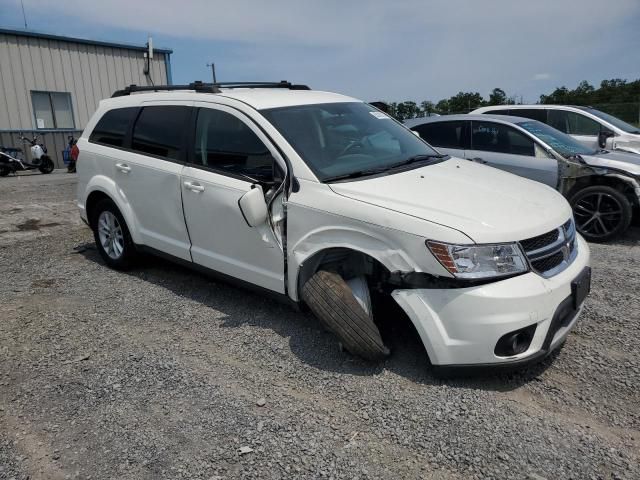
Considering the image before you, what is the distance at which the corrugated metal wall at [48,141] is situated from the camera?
16.5 m

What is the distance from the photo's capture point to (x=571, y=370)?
3.20 m

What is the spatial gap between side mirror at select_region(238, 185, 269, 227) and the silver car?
445 centimetres

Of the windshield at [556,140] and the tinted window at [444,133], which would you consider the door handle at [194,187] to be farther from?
the windshield at [556,140]

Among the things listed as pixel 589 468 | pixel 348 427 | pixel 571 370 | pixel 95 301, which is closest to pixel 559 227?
pixel 571 370

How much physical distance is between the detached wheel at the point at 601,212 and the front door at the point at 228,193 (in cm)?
449

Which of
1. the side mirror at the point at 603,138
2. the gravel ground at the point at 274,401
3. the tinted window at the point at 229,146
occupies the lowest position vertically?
the gravel ground at the point at 274,401

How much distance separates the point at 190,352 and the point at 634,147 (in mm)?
8914

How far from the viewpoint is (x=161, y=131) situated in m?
4.54

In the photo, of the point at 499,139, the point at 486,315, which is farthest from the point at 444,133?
the point at 486,315

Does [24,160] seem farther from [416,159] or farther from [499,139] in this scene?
[416,159]

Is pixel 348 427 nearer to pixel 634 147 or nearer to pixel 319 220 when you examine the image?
pixel 319 220

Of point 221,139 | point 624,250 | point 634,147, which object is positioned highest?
point 221,139

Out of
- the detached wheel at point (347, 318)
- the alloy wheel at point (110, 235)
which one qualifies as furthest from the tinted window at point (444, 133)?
the detached wheel at point (347, 318)

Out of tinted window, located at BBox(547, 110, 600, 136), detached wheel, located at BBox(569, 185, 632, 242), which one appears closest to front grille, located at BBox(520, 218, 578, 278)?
detached wheel, located at BBox(569, 185, 632, 242)
